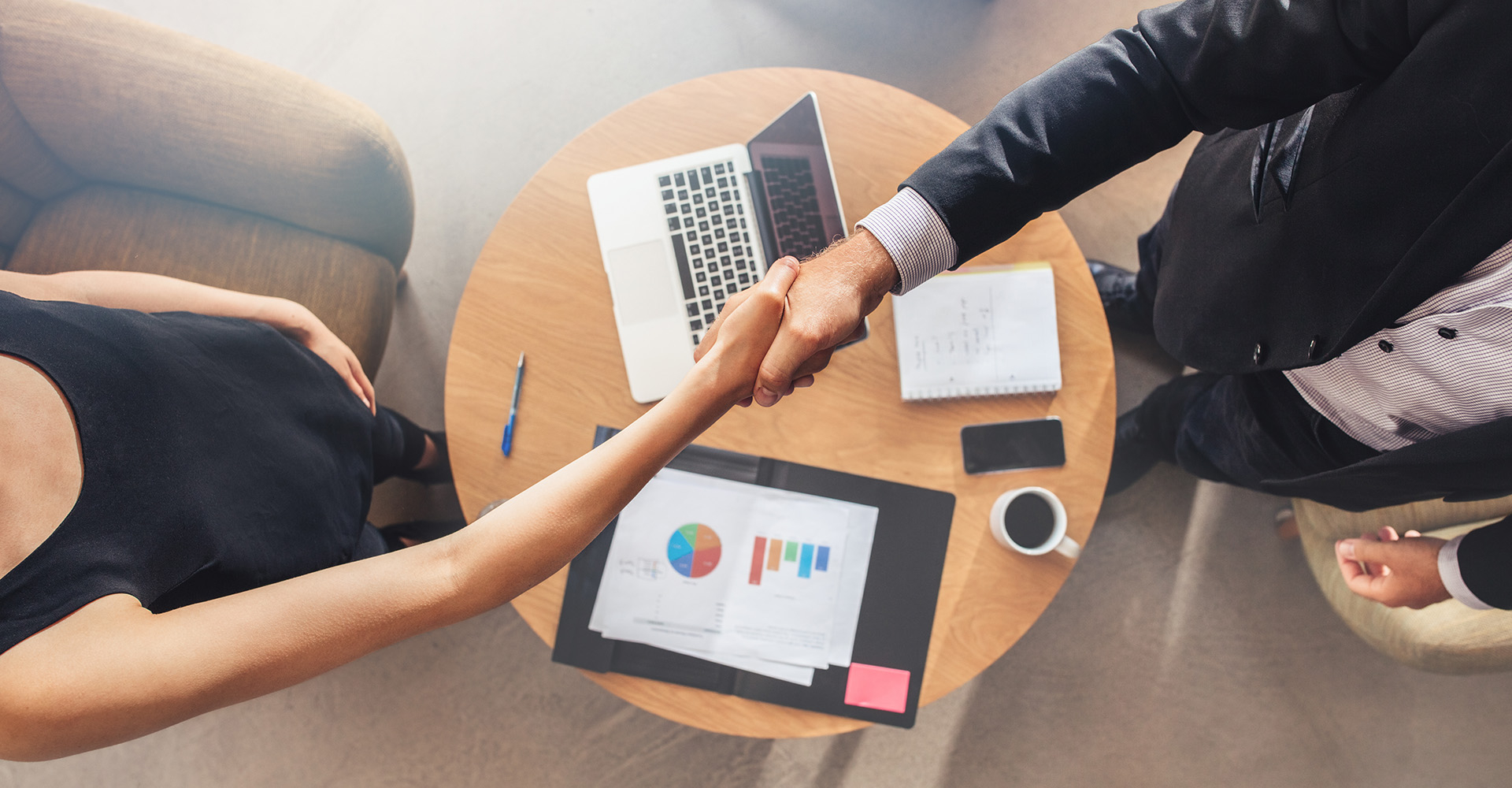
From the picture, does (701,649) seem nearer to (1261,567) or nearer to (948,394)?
(948,394)

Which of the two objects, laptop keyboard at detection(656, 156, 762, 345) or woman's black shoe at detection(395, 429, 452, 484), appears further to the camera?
woman's black shoe at detection(395, 429, 452, 484)

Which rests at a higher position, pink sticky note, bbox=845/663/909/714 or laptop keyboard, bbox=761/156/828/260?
laptop keyboard, bbox=761/156/828/260

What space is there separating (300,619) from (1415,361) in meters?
1.35

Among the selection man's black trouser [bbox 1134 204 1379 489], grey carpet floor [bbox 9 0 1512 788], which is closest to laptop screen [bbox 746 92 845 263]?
man's black trouser [bbox 1134 204 1379 489]

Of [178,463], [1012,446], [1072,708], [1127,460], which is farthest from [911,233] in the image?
[1072,708]

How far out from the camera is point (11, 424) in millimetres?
672

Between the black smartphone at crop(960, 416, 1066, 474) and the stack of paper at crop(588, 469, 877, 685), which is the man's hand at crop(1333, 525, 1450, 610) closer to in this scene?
the black smartphone at crop(960, 416, 1066, 474)

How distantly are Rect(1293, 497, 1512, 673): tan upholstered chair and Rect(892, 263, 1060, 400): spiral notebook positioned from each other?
773 millimetres

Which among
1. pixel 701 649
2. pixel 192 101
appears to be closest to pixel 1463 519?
pixel 701 649

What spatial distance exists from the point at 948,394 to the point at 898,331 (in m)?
0.13

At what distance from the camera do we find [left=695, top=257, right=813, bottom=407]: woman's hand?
0.87 metres

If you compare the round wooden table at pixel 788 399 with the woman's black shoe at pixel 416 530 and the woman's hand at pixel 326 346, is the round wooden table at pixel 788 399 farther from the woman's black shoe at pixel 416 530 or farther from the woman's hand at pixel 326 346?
the woman's black shoe at pixel 416 530

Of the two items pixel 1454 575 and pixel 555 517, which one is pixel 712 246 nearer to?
pixel 555 517

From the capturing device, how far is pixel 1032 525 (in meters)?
1.07
